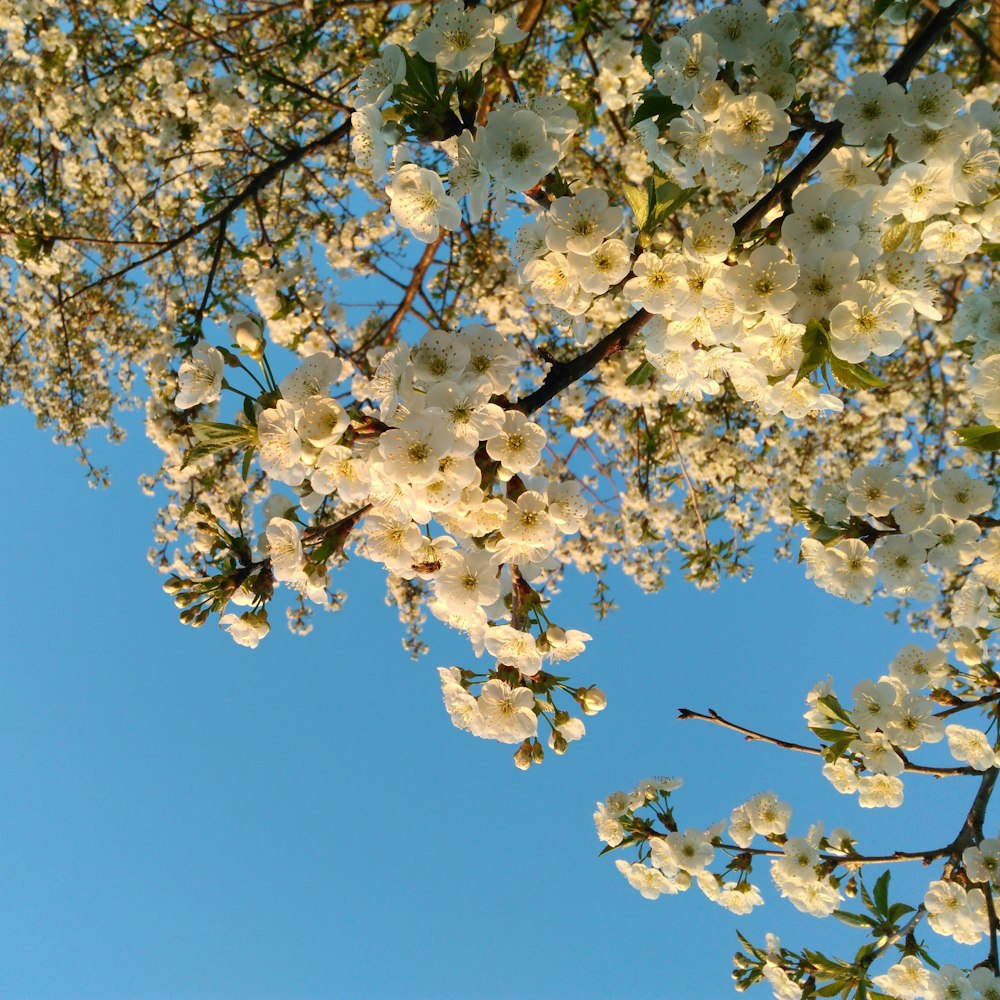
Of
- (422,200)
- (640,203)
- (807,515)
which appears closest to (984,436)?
(807,515)

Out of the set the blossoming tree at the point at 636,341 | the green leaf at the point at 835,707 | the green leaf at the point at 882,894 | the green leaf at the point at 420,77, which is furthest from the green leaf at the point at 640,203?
the green leaf at the point at 882,894

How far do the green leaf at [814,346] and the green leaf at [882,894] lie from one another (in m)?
1.93

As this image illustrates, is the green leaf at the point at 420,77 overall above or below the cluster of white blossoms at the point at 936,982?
above

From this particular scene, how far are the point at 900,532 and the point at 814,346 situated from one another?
118 cm

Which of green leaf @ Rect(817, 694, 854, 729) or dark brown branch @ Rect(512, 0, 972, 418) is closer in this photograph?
dark brown branch @ Rect(512, 0, 972, 418)

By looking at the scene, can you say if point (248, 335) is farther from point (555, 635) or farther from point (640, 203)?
point (555, 635)

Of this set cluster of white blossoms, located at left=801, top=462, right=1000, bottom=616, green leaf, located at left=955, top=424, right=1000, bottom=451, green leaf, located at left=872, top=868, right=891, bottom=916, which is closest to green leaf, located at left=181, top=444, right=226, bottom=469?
green leaf, located at left=955, top=424, right=1000, bottom=451

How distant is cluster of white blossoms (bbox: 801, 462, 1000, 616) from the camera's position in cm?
214

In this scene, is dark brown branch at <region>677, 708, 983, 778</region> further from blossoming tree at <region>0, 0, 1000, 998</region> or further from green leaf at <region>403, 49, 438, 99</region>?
green leaf at <region>403, 49, 438, 99</region>

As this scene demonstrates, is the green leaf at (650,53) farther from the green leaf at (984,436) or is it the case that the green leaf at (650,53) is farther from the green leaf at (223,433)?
the green leaf at (223,433)

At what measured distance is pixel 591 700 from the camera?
79.2 inches

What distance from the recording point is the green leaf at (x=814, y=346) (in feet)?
4.33

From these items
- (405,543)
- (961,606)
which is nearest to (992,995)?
(961,606)

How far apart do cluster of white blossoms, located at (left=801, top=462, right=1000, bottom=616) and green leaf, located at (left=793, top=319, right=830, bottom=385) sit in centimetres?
96
